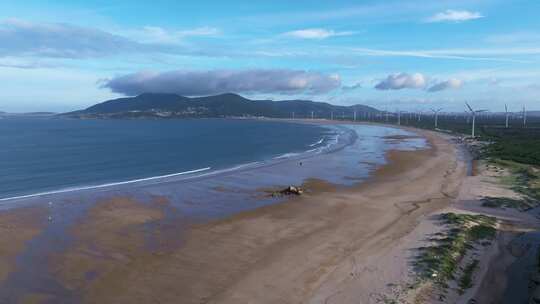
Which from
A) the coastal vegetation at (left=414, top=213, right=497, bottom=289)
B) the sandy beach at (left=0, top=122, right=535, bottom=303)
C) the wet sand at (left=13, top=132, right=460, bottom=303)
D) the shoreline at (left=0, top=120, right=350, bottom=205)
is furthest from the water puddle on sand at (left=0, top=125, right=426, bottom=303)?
the coastal vegetation at (left=414, top=213, right=497, bottom=289)

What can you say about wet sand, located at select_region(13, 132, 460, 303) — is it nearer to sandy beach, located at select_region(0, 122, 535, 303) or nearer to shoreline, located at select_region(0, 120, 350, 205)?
sandy beach, located at select_region(0, 122, 535, 303)

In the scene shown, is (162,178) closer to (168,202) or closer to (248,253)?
(168,202)

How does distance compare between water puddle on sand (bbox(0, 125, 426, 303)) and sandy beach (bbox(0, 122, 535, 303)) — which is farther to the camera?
water puddle on sand (bbox(0, 125, 426, 303))

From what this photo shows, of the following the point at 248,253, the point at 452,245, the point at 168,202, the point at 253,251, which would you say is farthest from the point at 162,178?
the point at 452,245

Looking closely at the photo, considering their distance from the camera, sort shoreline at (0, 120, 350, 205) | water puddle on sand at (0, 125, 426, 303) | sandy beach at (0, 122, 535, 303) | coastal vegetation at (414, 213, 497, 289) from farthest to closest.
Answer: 1. shoreline at (0, 120, 350, 205)
2. water puddle on sand at (0, 125, 426, 303)
3. coastal vegetation at (414, 213, 497, 289)
4. sandy beach at (0, 122, 535, 303)

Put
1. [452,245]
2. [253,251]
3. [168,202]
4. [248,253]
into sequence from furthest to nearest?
[168,202], [253,251], [248,253], [452,245]

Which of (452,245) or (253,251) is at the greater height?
(452,245)

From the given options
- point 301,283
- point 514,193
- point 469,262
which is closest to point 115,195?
point 301,283

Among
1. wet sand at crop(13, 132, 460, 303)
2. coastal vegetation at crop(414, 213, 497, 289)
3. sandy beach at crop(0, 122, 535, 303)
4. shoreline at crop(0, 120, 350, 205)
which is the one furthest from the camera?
shoreline at crop(0, 120, 350, 205)

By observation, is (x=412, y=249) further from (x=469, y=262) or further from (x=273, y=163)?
(x=273, y=163)
